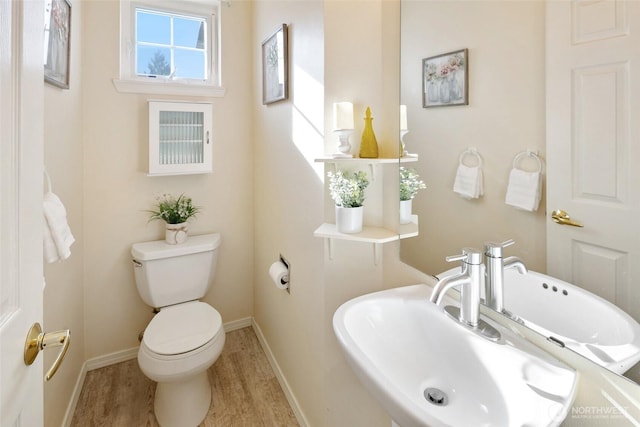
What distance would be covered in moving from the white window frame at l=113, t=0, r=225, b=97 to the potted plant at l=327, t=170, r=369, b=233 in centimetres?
137

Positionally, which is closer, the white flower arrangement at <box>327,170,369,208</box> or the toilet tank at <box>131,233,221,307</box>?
the white flower arrangement at <box>327,170,369,208</box>

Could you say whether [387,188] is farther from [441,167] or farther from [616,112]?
[616,112]

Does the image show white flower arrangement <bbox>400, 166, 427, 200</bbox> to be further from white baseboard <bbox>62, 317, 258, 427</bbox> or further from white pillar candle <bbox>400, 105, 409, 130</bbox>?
white baseboard <bbox>62, 317, 258, 427</bbox>

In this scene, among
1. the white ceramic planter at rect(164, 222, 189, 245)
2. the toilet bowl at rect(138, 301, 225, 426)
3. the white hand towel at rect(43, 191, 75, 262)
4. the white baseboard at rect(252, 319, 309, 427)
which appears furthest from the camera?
the white ceramic planter at rect(164, 222, 189, 245)

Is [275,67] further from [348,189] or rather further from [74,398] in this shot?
[74,398]

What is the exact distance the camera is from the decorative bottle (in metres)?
1.29

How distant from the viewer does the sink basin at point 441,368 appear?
2.27ft

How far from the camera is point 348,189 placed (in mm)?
1224

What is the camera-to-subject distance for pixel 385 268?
1.41m

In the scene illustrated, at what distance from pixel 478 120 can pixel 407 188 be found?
13.7 inches

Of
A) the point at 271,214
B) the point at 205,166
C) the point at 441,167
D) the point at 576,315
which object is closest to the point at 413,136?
the point at 441,167

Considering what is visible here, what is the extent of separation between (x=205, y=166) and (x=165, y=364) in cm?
115

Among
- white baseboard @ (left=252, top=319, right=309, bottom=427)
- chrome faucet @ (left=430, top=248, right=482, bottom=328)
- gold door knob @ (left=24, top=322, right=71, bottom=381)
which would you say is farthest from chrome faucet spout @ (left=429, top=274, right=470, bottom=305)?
white baseboard @ (left=252, top=319, right=309, bottom=427)

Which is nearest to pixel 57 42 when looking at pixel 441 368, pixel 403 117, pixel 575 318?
pixel 403 117
